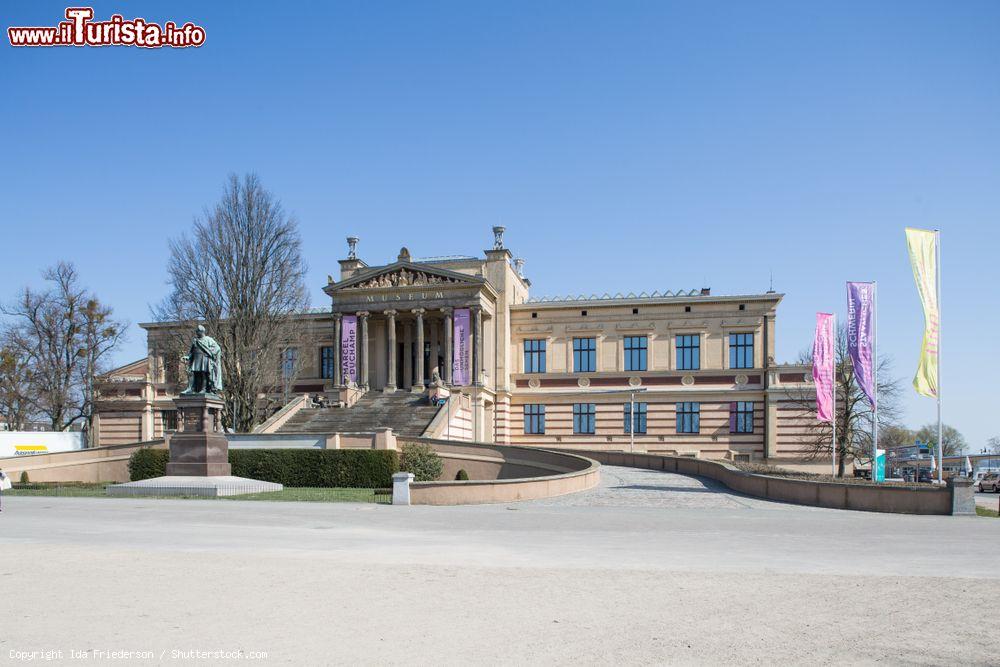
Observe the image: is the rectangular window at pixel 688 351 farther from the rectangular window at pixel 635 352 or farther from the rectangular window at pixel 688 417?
the rectangular window at pixel 688 417

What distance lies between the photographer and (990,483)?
49938mm

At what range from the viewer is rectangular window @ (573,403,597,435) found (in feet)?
189

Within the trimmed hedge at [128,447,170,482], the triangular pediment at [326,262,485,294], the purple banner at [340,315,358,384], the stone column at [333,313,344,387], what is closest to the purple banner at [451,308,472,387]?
the triangular pediment at [326,262,485,294]

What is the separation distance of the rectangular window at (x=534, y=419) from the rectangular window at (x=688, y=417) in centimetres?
914

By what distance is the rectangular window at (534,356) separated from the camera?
5881 cm

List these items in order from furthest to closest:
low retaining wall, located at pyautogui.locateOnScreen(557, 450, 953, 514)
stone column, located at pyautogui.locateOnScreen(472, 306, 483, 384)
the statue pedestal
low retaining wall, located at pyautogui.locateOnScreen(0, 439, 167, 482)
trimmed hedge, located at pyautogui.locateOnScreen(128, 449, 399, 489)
Result: stone column, located at pyautogui.locateOnScreen(472, 306, 483, 384), low retaining wall, located at pyautogui.locateOnScreen(0, 439, 167, 482), trimmed hedge, located at pyautogui.locateOnScreen(128, 449, 399, 489), the statue pedestal, low retaining wall, located at pyautogui.locateOnScreen(557, 450, 953, 514)

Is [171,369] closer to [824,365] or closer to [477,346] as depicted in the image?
[477,346]

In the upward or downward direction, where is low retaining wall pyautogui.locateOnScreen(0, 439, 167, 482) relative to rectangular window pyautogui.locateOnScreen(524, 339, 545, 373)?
downward

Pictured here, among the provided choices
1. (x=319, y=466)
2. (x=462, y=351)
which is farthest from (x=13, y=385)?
(x=319, y=466)

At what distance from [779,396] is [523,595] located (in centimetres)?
4672

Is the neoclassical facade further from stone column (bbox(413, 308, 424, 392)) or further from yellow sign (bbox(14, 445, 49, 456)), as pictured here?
yellow sign (bbox(14, 445, 49, 456))

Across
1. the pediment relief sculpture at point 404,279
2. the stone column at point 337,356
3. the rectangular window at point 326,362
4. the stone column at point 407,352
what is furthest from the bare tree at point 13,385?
the stone column at point 407,352

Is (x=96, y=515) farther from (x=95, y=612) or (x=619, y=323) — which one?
(x=619, y=323)

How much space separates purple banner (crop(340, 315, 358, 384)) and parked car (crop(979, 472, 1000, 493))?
38867mm
